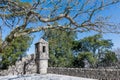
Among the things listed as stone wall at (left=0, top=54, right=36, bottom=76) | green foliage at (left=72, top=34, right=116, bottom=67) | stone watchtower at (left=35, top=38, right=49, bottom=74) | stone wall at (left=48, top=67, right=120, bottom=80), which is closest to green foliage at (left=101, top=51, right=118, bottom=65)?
green foliage at (left=72, top=34, right=116, bottom=67)

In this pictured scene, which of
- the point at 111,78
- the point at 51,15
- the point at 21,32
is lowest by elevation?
the point at 111,78

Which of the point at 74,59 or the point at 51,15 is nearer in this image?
the point at 51,15

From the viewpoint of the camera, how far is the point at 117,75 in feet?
37.6

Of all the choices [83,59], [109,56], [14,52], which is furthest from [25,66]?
[109,56]

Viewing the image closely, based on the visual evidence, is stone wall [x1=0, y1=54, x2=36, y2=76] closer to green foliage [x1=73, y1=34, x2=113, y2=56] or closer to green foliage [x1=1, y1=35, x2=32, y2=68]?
green foliage [x1=1, y1=35, x2=32, y2=68]

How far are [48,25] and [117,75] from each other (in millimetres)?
5439

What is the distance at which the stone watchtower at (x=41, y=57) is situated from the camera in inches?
814

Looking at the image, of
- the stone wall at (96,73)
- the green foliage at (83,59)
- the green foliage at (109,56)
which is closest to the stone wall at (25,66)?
the stone wall at (96,73)

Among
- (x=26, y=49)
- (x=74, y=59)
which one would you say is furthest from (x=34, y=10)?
(x=74, y=59)

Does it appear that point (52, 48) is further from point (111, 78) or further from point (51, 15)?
point (51, 15)

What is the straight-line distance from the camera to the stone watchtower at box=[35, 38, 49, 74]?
20.7 metres

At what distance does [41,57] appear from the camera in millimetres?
21078

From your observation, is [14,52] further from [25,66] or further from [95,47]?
[95,47]

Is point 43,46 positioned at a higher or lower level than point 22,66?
higher
